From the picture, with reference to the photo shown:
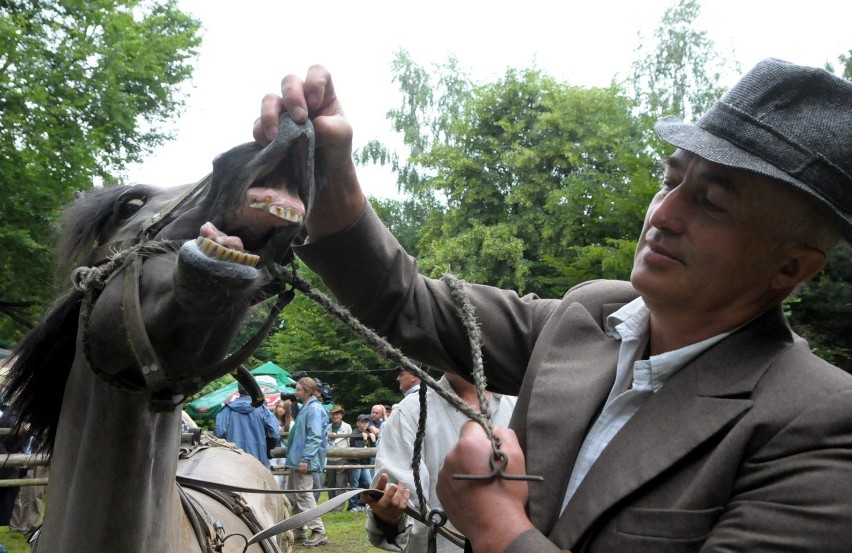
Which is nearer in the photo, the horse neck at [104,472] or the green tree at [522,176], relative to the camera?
the horse neck at [104,472]

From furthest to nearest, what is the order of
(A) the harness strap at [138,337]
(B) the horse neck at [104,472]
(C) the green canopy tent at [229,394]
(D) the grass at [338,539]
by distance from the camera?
(C) the green canopy tent at [229,394], (D) the grass at [338,539], (B) the horse neck at [104,472], (A) the harness strap at [138,337]

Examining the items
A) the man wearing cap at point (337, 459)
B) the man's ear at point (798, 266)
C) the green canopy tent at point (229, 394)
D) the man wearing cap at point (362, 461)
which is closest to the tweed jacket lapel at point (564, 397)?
the man's ear at point (798, 266)

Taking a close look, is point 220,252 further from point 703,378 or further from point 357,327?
point 703,378

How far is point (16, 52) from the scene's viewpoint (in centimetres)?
1226

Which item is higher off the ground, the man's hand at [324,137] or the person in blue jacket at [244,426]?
the man's hand at [324,137]

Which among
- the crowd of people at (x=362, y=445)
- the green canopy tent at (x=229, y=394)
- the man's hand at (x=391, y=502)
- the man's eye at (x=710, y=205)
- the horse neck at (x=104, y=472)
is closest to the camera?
the man's eye at (x=710, y=205)

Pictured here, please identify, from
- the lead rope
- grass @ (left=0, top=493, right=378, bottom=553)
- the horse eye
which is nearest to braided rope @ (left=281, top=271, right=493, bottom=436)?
the lead rope

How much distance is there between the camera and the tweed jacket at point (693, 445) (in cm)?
115

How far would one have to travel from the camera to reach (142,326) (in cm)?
162

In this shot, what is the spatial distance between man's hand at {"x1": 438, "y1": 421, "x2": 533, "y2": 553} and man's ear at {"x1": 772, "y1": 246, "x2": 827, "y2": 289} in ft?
1.97

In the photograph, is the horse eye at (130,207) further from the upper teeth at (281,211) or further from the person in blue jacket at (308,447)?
the person in blue jacket at (308,447)

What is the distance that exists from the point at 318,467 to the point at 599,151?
15.5m

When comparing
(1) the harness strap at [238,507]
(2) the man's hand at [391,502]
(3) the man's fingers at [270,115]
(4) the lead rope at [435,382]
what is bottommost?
(1) the harness strap at [238,507]

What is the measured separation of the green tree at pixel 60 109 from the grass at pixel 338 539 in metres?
3.62
